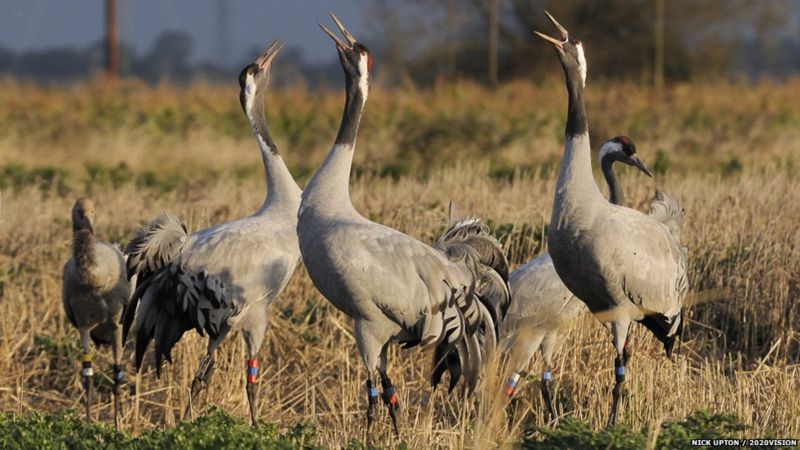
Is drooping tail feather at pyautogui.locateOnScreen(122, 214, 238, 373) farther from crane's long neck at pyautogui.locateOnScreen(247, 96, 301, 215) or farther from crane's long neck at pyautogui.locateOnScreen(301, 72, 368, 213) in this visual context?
crane's long neck at pyautogui.locateOnScreen(301, 72, 368, 213)

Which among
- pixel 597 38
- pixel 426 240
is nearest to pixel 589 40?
pixel 597 38

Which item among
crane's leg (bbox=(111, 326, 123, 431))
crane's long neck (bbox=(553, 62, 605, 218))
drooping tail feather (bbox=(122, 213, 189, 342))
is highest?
crane's long neck (bbox=(553, 62, 605, 218))

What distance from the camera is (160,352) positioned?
23.4ft

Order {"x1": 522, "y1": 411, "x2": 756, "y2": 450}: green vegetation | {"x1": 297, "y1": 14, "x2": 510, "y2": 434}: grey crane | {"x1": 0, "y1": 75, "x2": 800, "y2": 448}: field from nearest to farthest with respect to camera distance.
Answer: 1. {"x1": 522, "y1": 411, "x2": 756, "y2": 450}: green vegetation
2. {"x1": 297, "y1": 14, "x2": 510, "y2": 434}: grey crane
3. {"x1": 0, "y1": 75, "x2": 800, "y2": 448}: field

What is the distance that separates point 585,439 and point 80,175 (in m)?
11.9

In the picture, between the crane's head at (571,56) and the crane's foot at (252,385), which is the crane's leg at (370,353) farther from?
the crane's head at (571,56)

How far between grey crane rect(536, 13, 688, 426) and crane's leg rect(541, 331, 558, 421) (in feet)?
1.54

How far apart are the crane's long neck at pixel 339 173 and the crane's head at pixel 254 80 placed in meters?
1.29

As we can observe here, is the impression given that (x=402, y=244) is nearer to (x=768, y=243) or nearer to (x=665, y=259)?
(x=665, y=259)

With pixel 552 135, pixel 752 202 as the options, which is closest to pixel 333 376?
pixel 752 202

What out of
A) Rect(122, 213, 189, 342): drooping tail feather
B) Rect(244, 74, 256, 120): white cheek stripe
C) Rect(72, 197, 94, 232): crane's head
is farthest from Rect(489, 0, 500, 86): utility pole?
Rect(122, 213, 189, 342): drooping tail feather

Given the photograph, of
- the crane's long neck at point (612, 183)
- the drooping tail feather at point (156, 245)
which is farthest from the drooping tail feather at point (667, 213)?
the drooping tail feather at point (156, 245)

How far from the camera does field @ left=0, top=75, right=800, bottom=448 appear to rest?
6.73 meters

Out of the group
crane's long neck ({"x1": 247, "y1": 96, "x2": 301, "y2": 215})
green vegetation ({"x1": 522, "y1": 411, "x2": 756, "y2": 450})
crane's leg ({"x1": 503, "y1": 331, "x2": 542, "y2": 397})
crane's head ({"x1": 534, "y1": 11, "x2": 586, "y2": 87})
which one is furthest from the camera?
crane's long neck ({"x1": 247, "y1": 96, "x2": 301, "y2": 215})
